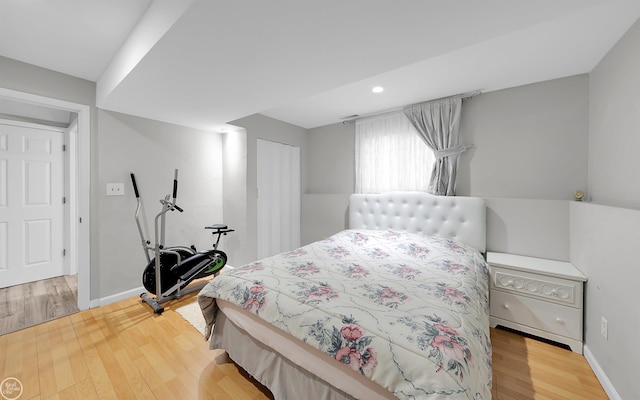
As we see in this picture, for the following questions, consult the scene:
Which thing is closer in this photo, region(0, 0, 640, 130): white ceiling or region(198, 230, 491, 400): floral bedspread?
region(198, 230, 491, 400): floral bedspread

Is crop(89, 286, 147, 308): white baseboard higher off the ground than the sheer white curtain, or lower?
lower

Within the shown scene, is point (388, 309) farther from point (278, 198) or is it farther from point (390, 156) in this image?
point (278, 198)

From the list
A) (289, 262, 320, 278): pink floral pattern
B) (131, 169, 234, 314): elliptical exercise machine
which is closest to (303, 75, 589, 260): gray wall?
(289, 262, 320, 278): pink floral pattern

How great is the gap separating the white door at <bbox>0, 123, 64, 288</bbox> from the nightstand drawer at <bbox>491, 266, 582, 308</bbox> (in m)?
5.42

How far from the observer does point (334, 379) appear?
1.10 m

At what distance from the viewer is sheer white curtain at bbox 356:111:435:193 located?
296cm

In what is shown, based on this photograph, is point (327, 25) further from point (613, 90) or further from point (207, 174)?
point (207, 174)

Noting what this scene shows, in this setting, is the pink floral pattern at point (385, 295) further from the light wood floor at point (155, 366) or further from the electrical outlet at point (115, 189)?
the electrical outlet at point (115, 189)

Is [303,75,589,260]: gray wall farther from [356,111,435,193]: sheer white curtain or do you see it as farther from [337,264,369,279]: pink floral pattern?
[337,264,369,279]: pink floral pattern

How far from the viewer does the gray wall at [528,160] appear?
2160mm

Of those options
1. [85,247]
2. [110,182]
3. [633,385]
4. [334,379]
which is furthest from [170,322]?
[633,385]

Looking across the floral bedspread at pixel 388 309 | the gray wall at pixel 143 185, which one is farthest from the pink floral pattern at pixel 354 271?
the gray wall at pixel 143 185

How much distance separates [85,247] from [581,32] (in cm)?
462

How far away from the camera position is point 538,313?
1.98 m
